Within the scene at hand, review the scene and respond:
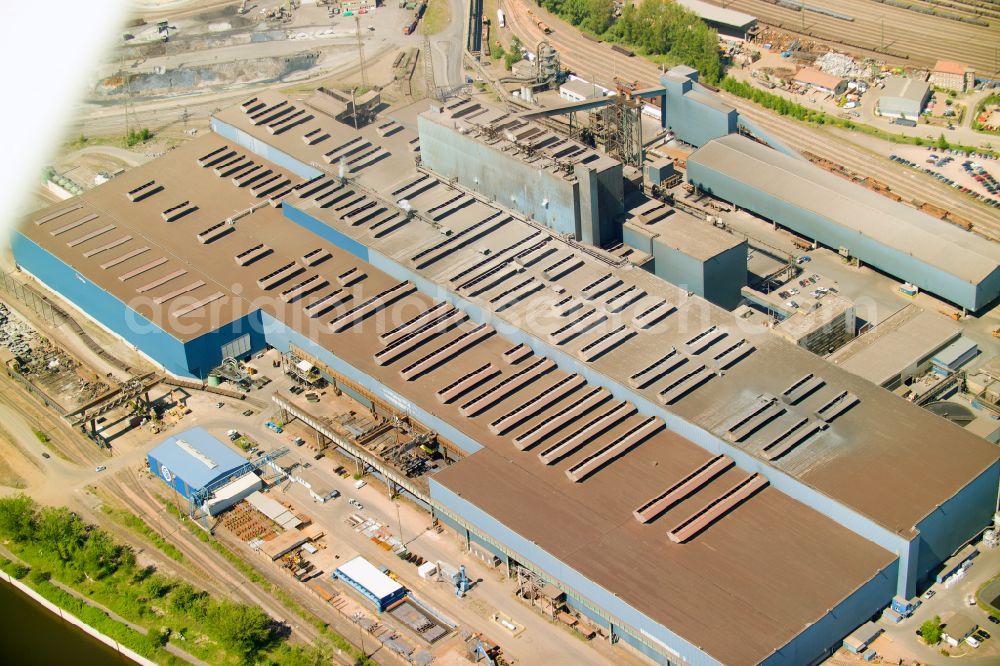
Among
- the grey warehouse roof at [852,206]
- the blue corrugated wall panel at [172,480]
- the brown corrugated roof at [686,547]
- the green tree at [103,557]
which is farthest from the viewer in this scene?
the grey warehouse roof at [852,206]

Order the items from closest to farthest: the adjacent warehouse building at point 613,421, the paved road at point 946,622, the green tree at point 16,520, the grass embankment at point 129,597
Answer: the paved road at point 946,622, the adjacent warehouse building at point 613,421, the grass embankment at point 129,597, the green tree at point 16,520

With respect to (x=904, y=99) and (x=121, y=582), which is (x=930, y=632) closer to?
(x=121, y=582)

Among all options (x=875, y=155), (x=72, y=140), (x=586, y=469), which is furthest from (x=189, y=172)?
(x=875, y=155)

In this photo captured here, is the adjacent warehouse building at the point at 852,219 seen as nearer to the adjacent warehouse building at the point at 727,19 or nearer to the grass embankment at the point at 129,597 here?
the adjacent warehouse building at the point at 727,19

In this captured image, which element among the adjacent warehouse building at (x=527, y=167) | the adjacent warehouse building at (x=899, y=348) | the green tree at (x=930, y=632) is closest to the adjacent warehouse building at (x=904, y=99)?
the adjacent warehouse building at (x=899, y=348)

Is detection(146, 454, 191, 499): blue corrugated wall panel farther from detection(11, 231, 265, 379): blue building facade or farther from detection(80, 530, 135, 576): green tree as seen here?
detection(11, 231, 265, 379): blue building facade

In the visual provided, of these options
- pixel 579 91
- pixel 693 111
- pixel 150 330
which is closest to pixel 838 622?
pixel 150 330

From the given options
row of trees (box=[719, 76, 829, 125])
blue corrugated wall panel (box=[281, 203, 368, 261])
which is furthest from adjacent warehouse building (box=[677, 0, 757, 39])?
blue corrugated wall panel (box=[281, 203, 368, 261])
